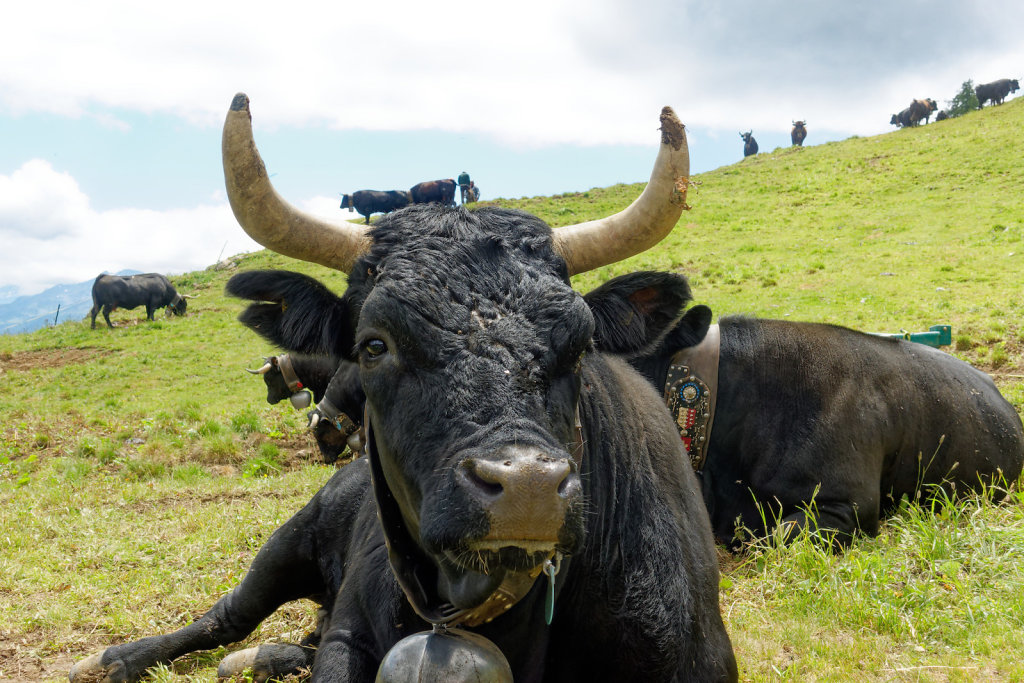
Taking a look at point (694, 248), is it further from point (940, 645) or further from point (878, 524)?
point (940, 645)

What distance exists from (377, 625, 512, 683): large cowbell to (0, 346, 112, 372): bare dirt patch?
764 inches

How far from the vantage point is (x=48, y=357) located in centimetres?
1992

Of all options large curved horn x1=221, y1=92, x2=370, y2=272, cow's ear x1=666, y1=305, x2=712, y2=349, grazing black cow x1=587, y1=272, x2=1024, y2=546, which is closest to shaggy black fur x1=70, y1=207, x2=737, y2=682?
large curved horn x1=221, y1=92, x2=370, y2=272

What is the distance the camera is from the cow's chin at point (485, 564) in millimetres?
1990

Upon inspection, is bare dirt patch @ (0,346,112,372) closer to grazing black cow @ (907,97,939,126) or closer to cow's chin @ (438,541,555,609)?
cow's chin @ (438,541,555,609)

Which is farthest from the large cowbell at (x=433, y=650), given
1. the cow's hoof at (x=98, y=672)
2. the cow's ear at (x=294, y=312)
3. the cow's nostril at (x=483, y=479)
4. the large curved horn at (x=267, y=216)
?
the cow's hoof at (x=98, y=672)

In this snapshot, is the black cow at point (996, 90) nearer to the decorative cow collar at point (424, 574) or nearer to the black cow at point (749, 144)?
the black cow at point (749, 144)

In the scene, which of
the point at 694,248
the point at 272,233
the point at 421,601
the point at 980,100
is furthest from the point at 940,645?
the point at 980,100

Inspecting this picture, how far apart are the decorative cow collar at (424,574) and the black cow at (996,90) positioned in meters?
53.4

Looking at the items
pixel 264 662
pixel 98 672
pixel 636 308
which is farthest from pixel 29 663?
pixel 636 308

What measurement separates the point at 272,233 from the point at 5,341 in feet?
79.1

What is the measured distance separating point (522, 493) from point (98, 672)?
124 inches

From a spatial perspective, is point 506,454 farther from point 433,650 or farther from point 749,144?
point 749,144

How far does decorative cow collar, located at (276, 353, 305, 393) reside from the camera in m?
9.19
